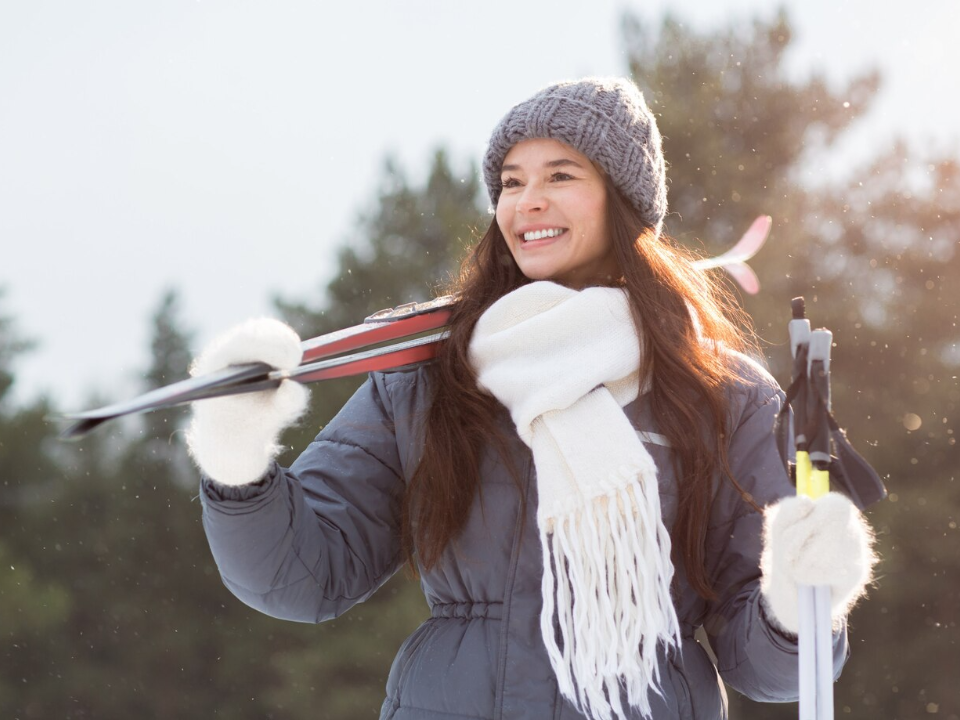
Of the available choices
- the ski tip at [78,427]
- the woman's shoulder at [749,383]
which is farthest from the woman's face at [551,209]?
the ski tip at [78,427]

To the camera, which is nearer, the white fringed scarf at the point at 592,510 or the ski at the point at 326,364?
the ski at the point at 326,364

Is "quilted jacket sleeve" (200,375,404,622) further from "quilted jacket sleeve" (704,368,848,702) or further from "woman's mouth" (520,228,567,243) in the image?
"quilted jacket sleeve" (704,368,848,702)

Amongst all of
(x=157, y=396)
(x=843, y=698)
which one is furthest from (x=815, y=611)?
(x=843, y=698)

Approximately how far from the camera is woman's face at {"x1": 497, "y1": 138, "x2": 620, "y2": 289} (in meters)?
2.09

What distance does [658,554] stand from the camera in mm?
1801

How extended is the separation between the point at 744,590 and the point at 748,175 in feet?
30.3

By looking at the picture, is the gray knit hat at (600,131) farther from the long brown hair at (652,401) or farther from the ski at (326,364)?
the ski at (326,364)

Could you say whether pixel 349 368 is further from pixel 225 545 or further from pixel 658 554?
pixel 658 554

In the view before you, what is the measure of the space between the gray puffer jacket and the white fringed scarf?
0.05 meters

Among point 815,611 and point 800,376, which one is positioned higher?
point 800,376

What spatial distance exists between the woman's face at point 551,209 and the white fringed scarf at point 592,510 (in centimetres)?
18

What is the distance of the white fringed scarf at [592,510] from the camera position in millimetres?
1756

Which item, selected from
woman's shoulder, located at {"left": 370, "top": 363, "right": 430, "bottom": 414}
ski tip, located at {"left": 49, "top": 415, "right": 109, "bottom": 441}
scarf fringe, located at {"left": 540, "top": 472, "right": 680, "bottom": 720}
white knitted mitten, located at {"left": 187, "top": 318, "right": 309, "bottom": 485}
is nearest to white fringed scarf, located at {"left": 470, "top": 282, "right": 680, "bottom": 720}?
scarf fringe, located at {"left": 540, "top": 472, "right": 680, "bottom": 720}

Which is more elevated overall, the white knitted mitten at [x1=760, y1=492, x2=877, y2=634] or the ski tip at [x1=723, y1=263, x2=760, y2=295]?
the ski tip at [x1=723, y1=263, x2=760, y2=295]
